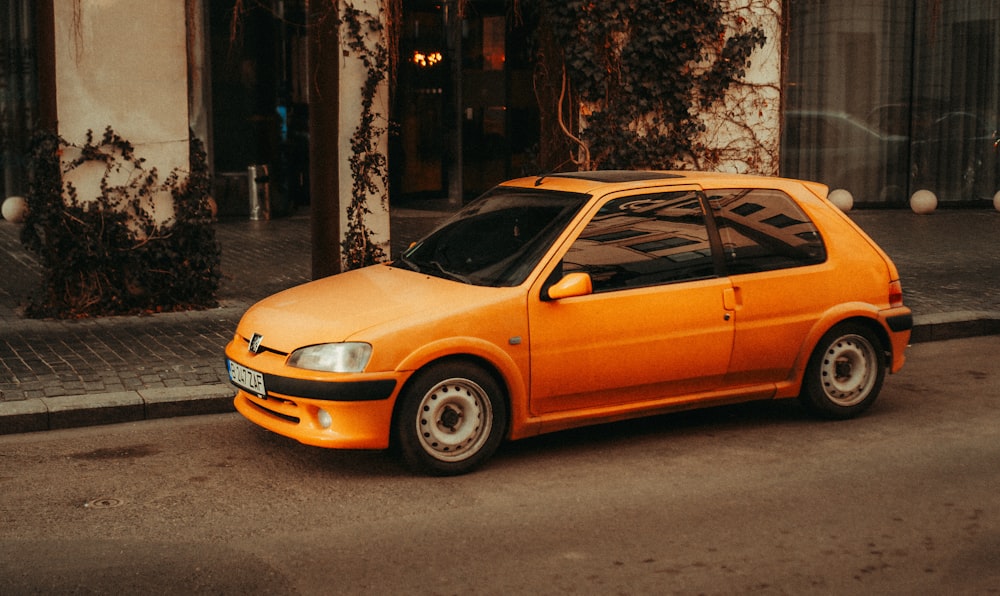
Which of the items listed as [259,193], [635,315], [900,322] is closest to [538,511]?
[635,315]

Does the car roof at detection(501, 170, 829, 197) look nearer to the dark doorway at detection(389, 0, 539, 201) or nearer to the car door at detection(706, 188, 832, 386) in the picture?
the car door at detection(706, 188, 832, 386)

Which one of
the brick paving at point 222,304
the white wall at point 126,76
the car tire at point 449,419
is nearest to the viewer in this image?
the car tire at point 449,419

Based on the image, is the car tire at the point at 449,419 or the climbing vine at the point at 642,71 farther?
the climbing vine at the point at 642,71

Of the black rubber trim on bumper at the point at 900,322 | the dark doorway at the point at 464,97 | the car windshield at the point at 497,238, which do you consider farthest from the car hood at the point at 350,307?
the dark doorway at the point at 464,97

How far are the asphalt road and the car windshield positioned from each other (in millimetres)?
1026

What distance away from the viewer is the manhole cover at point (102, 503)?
5.91 meters

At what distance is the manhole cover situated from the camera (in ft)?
19.4

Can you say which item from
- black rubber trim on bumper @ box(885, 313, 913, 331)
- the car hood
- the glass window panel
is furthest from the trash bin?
black rubber trim on bumper @ box(885, 313, 913, 331)

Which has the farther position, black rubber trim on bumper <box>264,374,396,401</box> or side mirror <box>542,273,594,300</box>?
side mirror <box>542,273,594,300</box>

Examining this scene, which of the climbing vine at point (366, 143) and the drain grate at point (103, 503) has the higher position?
the climbing vine at point (366, 143)

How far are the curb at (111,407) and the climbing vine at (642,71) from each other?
4.94 metres

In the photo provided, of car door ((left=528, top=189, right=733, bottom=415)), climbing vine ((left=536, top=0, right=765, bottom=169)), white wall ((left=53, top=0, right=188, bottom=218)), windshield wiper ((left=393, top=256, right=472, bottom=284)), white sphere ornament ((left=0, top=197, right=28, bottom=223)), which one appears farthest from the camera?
white sphere ornament ((left=0, top=197, right=28, bottom=223))

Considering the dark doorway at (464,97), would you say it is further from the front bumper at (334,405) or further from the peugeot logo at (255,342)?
the front bumper at (334,405)

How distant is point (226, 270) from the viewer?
13.4m
